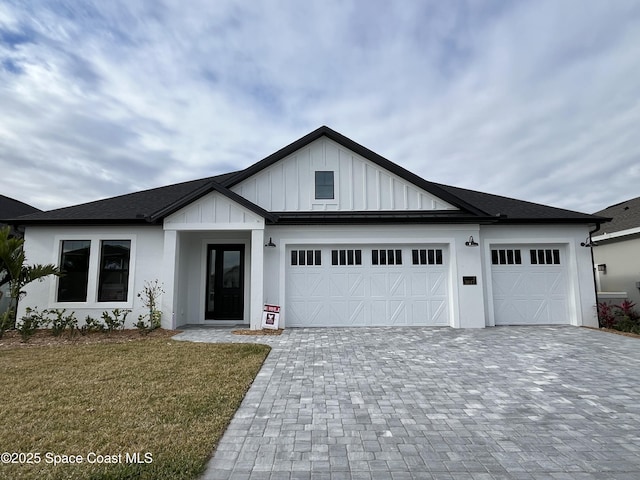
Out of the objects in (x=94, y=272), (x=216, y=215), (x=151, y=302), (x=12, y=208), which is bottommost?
(x=151, y=302)

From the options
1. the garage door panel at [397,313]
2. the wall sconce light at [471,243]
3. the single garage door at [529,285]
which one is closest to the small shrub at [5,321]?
the garage door panel at [397,313]

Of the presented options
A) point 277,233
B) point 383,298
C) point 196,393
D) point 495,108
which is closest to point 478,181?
point 495,108

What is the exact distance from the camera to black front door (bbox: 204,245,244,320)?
10305 mm

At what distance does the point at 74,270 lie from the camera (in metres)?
9.57

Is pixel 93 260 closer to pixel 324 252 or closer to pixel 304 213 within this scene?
pixel 304 213

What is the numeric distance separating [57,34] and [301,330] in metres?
10.2

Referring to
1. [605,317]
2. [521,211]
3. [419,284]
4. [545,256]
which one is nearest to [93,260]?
[419,284]

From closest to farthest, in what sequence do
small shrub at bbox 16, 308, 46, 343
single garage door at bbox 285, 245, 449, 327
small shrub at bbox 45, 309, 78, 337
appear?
small shrub at bbox 16, 308, 46, 343 → small shrub at bbox 45, 309, 78, 337 → single garage door at bbox 285, 245, 449, 327

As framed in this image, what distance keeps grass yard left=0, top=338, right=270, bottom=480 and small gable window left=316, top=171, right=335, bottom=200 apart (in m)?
5.47

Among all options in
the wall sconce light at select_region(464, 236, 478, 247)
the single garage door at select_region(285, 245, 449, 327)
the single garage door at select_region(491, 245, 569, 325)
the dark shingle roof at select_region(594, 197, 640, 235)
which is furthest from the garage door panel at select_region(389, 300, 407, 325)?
the dark shingle roof at select_region(594, 197, 640, 235)

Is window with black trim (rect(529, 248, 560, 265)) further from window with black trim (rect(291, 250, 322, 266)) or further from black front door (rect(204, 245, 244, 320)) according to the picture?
black front door (rect(204, 245, 244, 320))

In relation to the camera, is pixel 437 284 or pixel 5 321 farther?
pixel 437 284

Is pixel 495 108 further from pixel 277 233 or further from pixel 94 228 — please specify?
pixel 94 228

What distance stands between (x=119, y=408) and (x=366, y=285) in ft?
23.3
